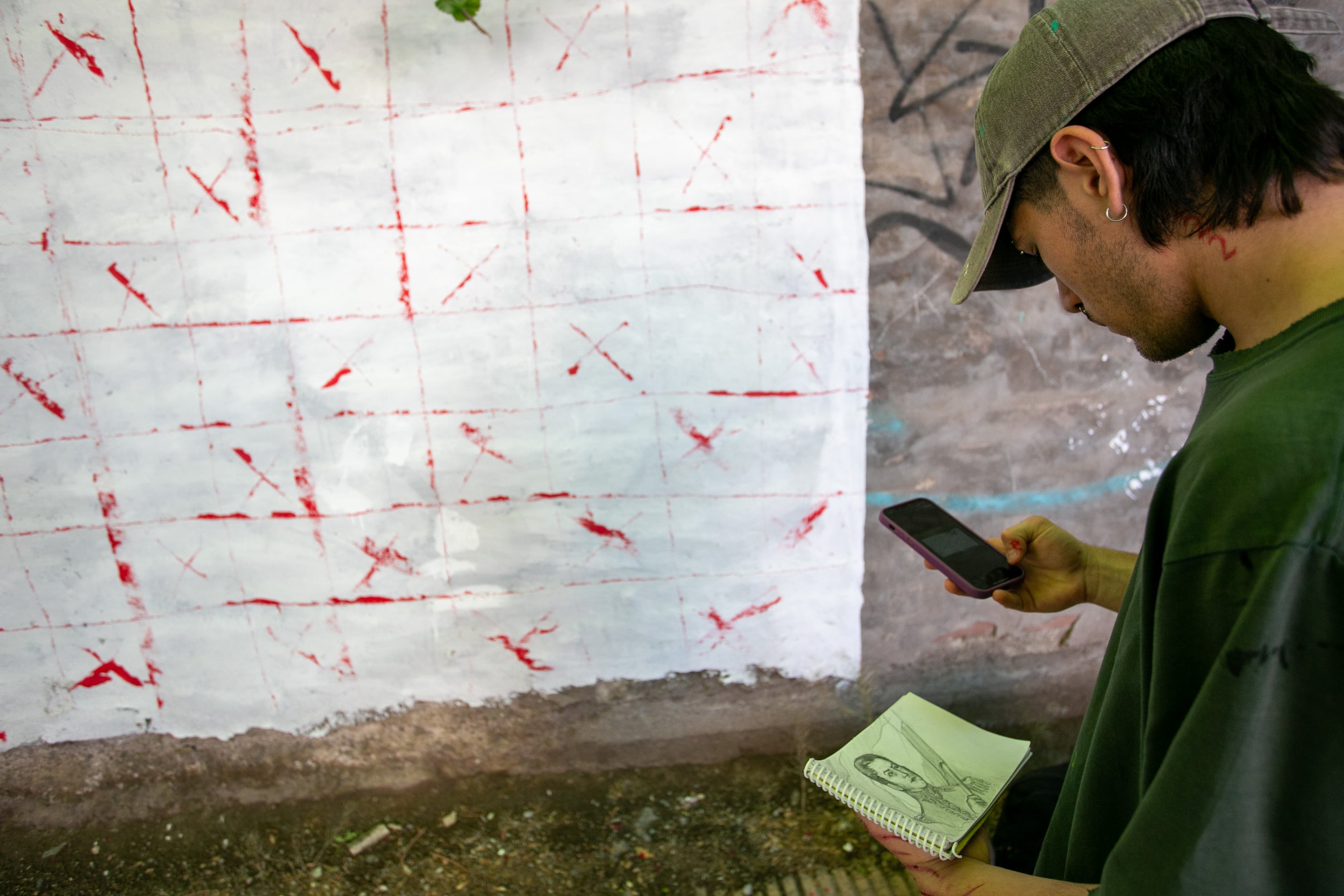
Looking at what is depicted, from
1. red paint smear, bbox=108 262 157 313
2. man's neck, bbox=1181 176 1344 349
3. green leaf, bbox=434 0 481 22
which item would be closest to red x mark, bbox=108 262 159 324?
red paint smear, bbox=108 262 157 313

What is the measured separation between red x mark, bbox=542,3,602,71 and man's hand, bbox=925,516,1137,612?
4.71 ft

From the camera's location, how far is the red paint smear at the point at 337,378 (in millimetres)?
1903

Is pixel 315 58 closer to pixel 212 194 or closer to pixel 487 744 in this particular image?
pixel 212 194

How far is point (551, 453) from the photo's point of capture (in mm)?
1990

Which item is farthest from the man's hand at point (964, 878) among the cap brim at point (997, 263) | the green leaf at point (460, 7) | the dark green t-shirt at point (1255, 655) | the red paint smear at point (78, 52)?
the red paint smear at point (78, 52)

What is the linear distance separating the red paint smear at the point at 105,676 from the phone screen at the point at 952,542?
218 cm

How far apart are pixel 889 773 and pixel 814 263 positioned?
1241 millimetres

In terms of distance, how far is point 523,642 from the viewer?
2172 millimetres

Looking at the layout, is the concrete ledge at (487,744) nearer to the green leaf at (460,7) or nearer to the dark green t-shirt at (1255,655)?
the dark green t-shirt at (1255,655)

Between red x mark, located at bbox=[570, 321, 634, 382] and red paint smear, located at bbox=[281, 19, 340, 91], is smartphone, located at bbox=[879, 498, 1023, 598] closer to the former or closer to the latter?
red x mark, located at bbox=[570, 321, 634, 382]

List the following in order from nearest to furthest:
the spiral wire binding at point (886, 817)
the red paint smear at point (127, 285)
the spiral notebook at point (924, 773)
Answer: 1. the spiral wire binding at point (886, 817)
2. the spiral notebook at point (924, 773)
3. the red paint smear at point (127, 285)

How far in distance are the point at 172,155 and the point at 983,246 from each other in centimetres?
183

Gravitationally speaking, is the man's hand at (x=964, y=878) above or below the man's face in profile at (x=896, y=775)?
Result: above

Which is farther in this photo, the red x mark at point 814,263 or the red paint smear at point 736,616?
the red paint smear at point 736,616
